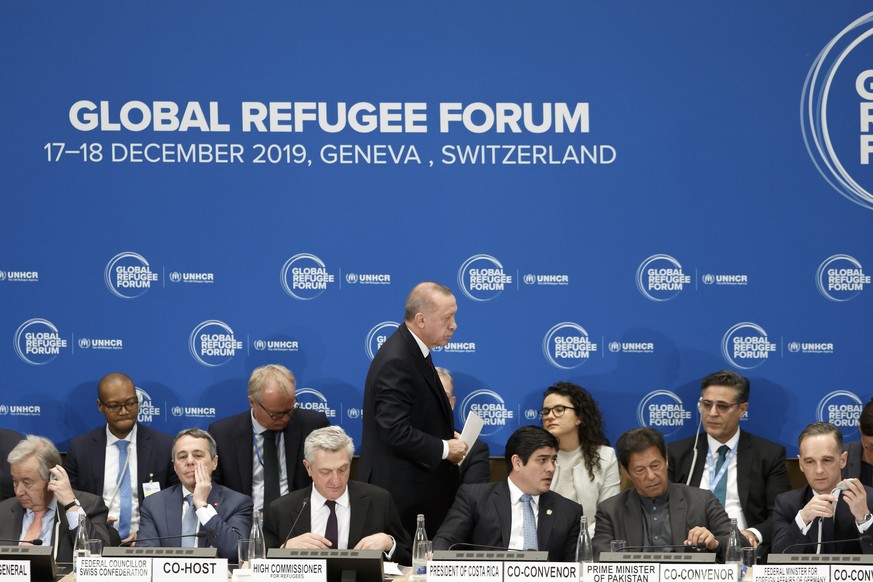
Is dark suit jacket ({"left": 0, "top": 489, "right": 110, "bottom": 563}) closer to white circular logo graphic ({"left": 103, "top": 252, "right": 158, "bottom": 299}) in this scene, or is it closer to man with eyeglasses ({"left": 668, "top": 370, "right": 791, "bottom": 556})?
white circular logo graphic ({"left": 103, "top": 252, "right": 158, "bottom": 299})

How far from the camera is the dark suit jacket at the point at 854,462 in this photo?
574 centimetres

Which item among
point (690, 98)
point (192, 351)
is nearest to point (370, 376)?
point (192, 351)

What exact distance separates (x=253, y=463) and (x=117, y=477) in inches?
27.9

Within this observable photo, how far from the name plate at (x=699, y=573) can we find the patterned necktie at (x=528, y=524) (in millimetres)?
1125

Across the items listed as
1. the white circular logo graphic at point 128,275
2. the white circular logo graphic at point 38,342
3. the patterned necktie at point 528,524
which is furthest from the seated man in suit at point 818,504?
the white circular logo graphic at point 38,342

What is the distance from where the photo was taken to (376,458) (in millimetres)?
5559

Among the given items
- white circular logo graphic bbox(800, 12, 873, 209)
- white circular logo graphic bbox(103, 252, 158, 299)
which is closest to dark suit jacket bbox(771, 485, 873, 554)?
white circular logo graphic bbox(800, 12, 873, 209)

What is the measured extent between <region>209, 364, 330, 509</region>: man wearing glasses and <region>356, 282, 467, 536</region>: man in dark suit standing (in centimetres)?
51

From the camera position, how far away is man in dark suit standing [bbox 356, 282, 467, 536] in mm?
5434

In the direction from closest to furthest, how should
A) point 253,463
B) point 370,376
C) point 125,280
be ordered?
1. point 370,376
2. point 253,463
3. point 125,280

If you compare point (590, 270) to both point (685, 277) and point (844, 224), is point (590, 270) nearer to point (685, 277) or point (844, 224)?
point (685, 277)

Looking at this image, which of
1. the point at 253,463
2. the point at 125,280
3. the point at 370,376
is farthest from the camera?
the point at 125,280

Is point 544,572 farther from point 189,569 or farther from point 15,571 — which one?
point 15,571

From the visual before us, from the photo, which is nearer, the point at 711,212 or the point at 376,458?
the point at 376,458
